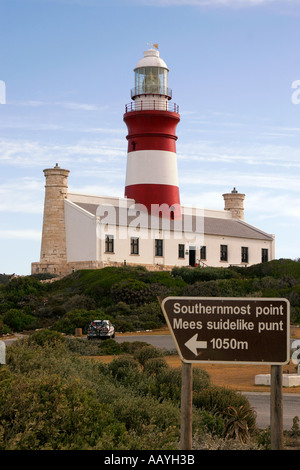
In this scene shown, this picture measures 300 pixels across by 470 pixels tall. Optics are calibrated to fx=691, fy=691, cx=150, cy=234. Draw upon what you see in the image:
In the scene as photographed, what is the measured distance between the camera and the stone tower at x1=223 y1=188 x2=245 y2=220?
2484 inches

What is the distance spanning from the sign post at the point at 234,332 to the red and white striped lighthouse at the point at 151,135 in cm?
4479

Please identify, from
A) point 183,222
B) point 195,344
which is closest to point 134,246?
point 183,222

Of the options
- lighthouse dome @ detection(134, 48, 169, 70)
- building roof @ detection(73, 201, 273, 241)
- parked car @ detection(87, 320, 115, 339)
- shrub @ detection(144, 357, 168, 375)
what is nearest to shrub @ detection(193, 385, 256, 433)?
shrub @ detection(144, 357, 168, 375)

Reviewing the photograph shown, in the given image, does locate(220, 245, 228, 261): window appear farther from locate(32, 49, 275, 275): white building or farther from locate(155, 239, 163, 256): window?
locate(155, 239, 163, 256): window

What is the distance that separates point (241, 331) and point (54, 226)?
43265 millimetres

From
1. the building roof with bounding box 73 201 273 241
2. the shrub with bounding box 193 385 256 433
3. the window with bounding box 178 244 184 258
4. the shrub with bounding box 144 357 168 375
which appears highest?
the building roof with bounding box 73 201 273 241

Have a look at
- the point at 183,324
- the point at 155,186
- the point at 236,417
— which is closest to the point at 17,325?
the point at 155,186

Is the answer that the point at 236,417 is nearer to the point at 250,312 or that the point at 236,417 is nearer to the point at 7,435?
the point at 7,435

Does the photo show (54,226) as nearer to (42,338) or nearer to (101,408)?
(42,338)

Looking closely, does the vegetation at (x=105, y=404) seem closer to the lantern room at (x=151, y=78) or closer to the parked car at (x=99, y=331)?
the parked car at (x=99, y=331)

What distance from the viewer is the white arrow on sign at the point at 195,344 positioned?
675cm

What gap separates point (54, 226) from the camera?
4925cm

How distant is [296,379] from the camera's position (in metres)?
19.7

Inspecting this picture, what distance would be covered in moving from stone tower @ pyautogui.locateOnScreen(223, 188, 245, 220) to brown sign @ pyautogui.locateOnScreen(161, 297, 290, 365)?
2229 inches
